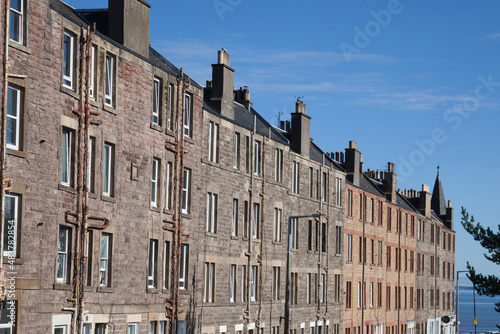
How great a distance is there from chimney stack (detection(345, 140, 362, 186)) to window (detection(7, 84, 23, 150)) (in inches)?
1795

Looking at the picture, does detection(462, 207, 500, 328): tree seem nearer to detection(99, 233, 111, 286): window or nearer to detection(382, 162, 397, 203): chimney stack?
detection(99, 233, 111, 286): window

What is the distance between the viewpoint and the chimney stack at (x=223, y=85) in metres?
45.4

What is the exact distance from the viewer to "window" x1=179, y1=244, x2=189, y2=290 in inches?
1484

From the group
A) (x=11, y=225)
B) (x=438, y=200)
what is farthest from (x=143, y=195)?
(x=438, y=200)

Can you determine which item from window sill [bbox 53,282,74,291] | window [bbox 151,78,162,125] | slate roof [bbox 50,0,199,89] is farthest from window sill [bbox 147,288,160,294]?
slate roof [bbox 50,0,199,89]

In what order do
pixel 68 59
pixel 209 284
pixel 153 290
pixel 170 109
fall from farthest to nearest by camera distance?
pixel 209 284 → pixel 170 109 → pixel 153 290 → pixel 68 59

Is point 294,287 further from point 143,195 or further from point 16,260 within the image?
point 16,260

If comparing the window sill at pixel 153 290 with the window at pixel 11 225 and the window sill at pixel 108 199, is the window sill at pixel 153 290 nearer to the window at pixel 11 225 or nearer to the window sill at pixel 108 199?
the window sill at pixel 108 199

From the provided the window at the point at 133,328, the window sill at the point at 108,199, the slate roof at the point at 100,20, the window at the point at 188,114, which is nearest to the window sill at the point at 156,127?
the slate roof at the point at 100,20

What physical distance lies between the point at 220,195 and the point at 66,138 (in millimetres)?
15118

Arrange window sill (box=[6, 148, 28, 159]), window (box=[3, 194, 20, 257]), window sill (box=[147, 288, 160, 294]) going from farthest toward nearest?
window sill (box=[147, 288, 160, 294]) < window sill (box=[6, 148, 28, 159]) < window (box=[3, 194, 20, 257])

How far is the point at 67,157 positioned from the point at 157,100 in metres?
7.96

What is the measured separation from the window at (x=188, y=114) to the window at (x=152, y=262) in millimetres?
5768

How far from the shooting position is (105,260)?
30.8 m
